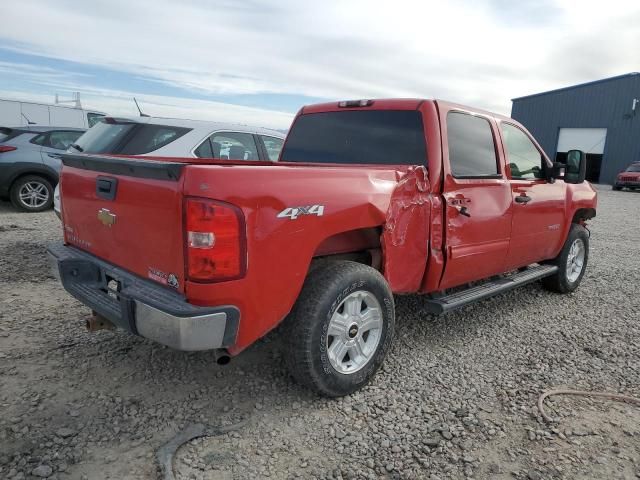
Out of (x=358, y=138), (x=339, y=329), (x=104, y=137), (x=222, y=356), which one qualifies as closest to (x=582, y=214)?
(x=358, y=138)

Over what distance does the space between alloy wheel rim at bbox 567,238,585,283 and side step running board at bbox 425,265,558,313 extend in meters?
0.43

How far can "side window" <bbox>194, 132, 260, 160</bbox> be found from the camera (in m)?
6.25

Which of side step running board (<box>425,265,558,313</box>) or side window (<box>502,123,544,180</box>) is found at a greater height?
side window (<box>502,123,544,180</box>)

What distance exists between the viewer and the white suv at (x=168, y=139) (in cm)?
599

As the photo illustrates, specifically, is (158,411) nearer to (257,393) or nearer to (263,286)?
(257,393)

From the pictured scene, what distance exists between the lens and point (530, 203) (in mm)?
4469

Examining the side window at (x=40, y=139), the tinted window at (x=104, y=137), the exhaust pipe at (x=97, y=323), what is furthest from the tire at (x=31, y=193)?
the exhaust pipe at (x=97, y=323)

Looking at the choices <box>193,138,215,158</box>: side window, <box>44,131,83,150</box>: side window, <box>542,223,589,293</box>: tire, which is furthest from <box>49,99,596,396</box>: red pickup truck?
<box>44,131,83,150</box>: side window

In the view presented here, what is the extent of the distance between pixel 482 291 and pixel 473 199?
809 mm

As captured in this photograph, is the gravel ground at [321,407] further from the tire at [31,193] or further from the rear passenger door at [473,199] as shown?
the tire at [31,193]

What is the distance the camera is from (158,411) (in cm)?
283

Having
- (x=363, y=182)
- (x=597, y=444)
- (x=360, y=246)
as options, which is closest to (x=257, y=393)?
(x=360, y=246)

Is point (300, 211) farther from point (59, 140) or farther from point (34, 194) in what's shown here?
point (59, 140)

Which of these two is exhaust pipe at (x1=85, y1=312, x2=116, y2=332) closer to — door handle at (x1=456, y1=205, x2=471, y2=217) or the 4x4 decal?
the 4x4 decal
